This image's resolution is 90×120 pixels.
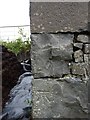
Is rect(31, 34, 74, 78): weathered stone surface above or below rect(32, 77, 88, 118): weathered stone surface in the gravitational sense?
above

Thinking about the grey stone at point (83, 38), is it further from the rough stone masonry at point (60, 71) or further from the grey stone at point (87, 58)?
the grey stone at point (87, 58)

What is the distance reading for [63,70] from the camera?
90.9 inches

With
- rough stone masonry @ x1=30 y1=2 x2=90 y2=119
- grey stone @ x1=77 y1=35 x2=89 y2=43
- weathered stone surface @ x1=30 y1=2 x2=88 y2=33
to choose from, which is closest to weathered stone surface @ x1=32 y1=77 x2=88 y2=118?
rough stone masonry @ x1=30 y1=2 x2=90 y2=119

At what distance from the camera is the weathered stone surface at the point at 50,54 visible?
7.50ft

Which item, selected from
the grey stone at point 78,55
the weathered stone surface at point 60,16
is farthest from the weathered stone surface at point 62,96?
the weathered stone surface at point 60,16

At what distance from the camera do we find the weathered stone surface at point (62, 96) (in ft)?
7.56

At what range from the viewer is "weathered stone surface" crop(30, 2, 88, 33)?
224cm

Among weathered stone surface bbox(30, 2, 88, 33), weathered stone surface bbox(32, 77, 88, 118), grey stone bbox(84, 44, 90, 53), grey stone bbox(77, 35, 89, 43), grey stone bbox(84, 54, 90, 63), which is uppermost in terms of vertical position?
weathered stone surface bbox(30, 2, 88, 33)

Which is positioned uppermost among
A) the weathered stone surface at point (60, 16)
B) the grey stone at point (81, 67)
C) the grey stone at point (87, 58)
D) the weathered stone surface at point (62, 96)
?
the weathered stone surface at point (60, 16)

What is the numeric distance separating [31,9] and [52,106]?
2.62 feet

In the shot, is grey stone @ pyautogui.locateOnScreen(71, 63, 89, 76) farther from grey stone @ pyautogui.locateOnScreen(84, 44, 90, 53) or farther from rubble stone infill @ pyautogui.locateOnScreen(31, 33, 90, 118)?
grey stone @ pyautogui.locateOnScreen(84, 44, 90, 53)

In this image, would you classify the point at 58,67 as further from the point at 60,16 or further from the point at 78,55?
the point at 60,16

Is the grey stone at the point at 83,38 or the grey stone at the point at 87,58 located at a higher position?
the grey stone at the point at 83,38

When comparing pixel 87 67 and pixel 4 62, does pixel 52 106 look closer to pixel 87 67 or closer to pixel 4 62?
pixel 87 67
